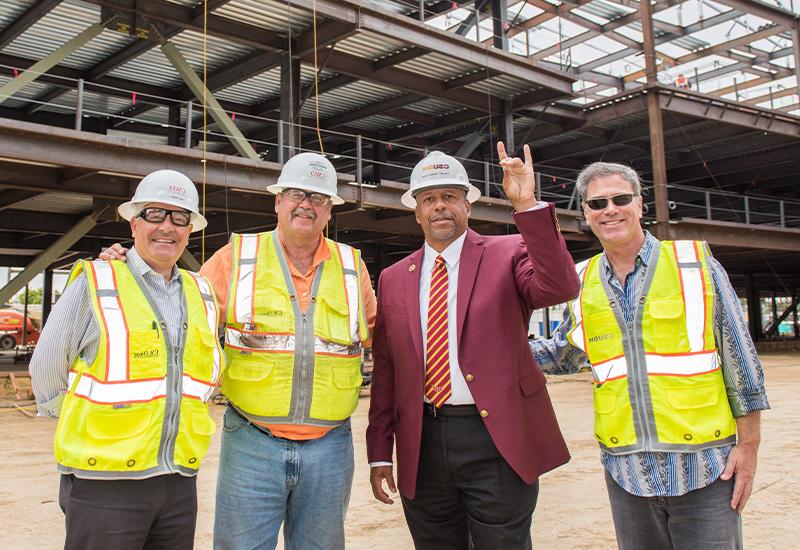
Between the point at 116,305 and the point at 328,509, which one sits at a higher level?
the point at 116,305

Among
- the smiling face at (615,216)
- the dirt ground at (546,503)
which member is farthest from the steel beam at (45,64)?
the smiling face at (615,216)

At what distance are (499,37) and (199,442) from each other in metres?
16.4

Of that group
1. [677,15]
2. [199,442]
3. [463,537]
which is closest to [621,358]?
[463,537]

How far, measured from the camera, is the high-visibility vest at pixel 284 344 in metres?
2.74

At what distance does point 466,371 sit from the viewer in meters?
2.66

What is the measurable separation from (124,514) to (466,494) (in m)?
1.29

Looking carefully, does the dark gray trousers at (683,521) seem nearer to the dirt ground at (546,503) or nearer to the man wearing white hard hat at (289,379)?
the man wearing white hard hat at (289,379)

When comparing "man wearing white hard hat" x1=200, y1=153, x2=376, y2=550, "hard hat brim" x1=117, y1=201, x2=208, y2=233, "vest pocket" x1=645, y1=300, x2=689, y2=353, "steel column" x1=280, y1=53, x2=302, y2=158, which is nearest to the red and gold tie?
"man wearing white hard hat" x1=200, y1=153, x2=376, y2=550

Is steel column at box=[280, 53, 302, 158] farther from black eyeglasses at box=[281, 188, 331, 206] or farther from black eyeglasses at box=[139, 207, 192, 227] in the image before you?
black eyeglasses at box=[139, 207, 192, 227]

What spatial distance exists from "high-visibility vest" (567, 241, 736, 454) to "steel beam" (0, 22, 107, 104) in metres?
10.6

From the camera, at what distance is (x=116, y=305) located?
98.3 inches

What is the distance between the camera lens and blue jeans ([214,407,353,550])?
8.70 ft

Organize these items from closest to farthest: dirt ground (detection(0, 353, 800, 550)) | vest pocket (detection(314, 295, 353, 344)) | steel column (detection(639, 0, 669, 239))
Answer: vest pocket (detection(314, 295, 353, 344)) < dirt ground (detection(0, 353, 800, 550)) < steel column (detection(639, 0, 669, 239))

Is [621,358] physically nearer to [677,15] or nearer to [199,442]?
[199,442]
